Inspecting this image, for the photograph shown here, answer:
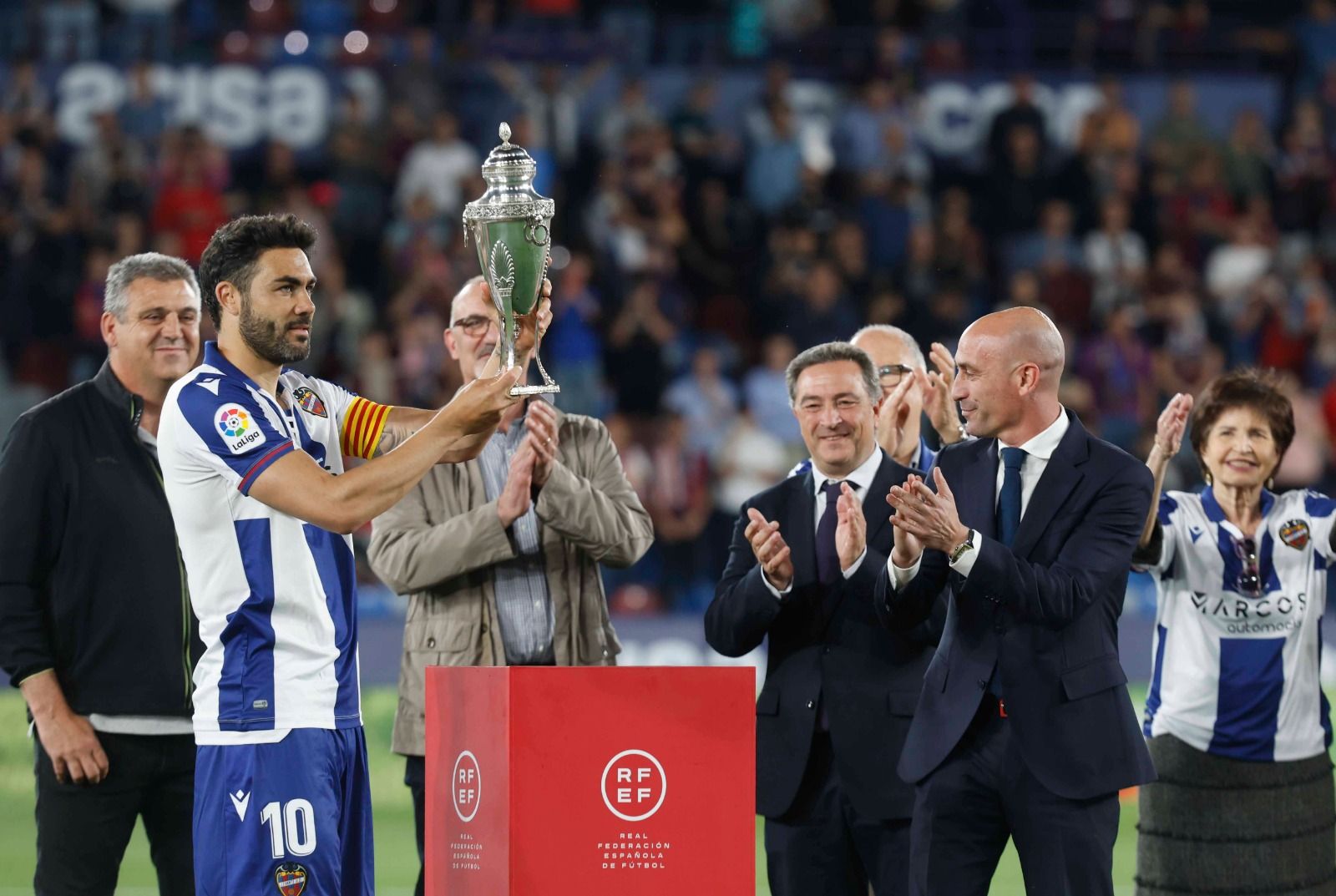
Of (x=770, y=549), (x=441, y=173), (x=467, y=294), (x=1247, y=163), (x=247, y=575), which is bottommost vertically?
(x=247, y=575)

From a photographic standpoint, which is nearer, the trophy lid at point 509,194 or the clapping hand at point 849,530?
the trophy lid at point 509,194

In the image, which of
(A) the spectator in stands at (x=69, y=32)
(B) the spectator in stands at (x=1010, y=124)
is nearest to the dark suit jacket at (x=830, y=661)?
(B) the spectator in stands at (x=1010, y=124)

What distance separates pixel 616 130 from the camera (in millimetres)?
16500

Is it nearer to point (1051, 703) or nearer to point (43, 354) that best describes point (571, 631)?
point (1051, 703)

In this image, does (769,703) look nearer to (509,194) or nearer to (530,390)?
(530,390)

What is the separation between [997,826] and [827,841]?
640mm

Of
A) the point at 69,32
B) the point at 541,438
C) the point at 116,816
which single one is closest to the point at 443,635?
the point at 541,438

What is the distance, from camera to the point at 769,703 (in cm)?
596

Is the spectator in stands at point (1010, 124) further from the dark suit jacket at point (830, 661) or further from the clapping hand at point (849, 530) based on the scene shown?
the clapping hand at point (849, 530)

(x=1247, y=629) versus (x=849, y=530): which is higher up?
(x=849, y=530)

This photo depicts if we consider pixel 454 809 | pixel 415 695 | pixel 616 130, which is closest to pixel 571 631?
pixel 415 695

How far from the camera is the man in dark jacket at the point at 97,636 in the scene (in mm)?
5793

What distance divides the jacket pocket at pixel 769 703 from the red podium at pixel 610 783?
1.27 metres

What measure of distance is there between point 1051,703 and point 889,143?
12137 mm
